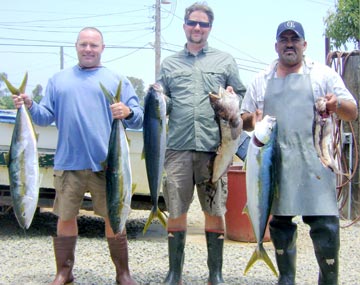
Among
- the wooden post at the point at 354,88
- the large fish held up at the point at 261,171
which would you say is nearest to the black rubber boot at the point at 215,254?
the large fish held up at the point at 261,171

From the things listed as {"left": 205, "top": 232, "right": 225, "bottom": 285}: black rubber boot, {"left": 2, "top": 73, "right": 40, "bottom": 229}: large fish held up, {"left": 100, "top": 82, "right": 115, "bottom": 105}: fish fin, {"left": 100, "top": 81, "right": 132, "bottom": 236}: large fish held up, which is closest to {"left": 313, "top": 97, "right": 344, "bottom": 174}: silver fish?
{"left": 205, "top": 232, "right": 225, "bottom": 285}: black rubber boot

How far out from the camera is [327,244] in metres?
4.25

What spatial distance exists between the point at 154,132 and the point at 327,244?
156 centimetres

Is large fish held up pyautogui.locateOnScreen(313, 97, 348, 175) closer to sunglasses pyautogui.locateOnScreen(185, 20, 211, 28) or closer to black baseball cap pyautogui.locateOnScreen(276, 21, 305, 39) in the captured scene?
black baseball cap pyautogui.locateOnScreen(276, 21, 305, 39)

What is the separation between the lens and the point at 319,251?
14.1ft

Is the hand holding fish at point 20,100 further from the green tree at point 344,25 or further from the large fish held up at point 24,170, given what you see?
the green tree at point 344,25

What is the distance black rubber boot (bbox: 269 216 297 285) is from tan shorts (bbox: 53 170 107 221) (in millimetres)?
1443

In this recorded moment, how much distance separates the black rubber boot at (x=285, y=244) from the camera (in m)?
4.46

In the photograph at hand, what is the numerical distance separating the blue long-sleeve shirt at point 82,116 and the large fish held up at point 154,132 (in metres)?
0.34

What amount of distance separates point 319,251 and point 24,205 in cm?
227

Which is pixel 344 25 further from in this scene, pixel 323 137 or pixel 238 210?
pixel 323 137

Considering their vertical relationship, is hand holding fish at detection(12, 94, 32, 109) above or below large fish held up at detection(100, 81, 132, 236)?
above

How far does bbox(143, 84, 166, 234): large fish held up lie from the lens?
4223 mm

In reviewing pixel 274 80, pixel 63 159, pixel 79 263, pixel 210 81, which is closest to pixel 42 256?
pixel 79 263
